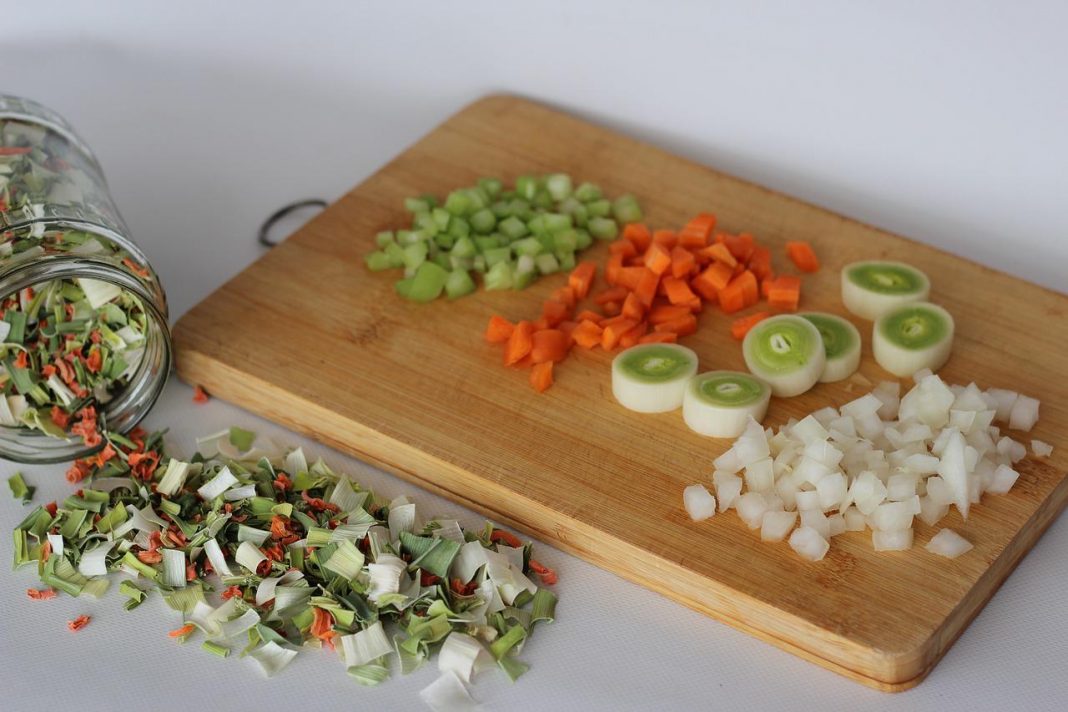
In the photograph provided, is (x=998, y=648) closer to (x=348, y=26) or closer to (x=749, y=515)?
(x=749, y=515)

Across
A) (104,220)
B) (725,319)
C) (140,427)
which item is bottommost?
(140,427)

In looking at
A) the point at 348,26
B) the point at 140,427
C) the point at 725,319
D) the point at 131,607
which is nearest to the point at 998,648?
the point at 725,319

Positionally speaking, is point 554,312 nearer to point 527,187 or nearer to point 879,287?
point 527,187

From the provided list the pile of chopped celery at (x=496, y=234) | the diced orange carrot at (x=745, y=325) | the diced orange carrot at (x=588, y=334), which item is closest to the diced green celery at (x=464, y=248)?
the pile of chopped celery at (x=496, y=234)

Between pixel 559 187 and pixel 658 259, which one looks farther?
pixel 559 187

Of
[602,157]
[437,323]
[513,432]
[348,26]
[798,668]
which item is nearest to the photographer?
[798,668]

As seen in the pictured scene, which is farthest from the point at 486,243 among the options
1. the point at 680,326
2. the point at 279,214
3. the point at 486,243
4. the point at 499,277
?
the point at 279,214
